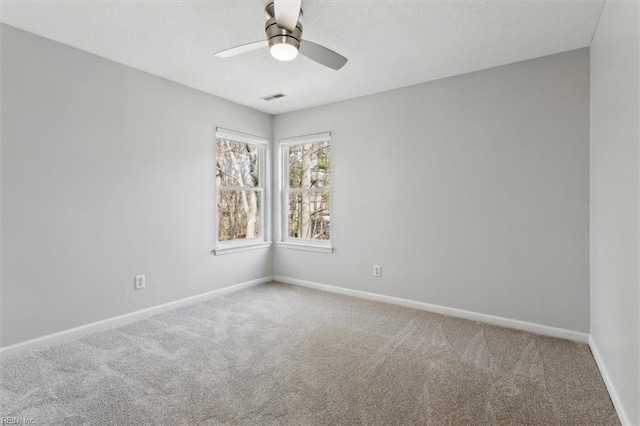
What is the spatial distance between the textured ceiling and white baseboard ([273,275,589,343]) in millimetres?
2359

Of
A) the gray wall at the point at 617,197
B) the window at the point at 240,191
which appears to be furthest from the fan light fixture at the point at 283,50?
the window at the point at 240,191

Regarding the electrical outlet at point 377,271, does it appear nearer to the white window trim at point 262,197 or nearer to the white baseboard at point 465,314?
the white baseboard at point 465,314

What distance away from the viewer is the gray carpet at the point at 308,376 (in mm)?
1800

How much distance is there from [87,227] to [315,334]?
219 centimetres

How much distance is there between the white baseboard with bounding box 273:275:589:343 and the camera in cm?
279

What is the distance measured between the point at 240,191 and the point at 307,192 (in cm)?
91

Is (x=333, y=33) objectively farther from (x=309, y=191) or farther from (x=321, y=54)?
(x=309, y=191)

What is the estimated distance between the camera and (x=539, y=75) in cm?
288

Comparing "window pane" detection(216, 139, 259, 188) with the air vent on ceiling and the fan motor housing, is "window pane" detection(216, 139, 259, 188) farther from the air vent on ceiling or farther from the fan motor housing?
the fan motor housing

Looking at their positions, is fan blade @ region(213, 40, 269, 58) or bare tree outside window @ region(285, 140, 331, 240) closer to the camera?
fan blade @ region(213, 40, 269, 58)

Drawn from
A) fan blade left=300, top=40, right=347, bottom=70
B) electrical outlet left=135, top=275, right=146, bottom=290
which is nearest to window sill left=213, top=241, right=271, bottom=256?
electrical outlet left=135, top=275, right=146, bottom=290

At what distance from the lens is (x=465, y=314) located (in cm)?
328

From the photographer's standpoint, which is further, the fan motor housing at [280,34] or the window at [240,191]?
the window at [240,191]

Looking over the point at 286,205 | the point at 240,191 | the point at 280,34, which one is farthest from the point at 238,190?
the point at 280,34
